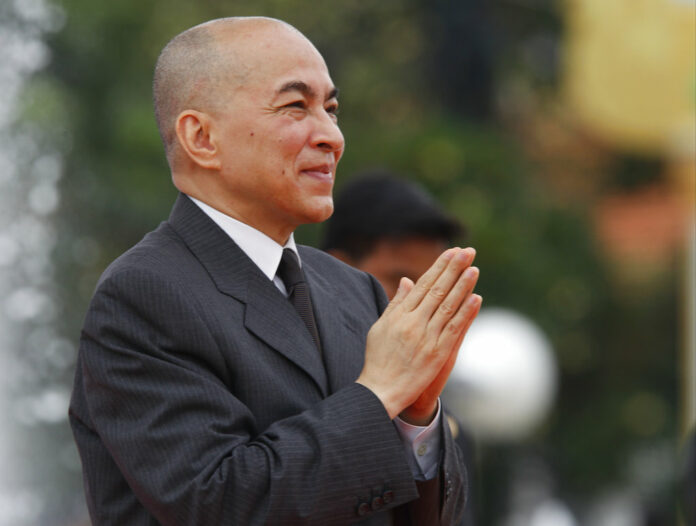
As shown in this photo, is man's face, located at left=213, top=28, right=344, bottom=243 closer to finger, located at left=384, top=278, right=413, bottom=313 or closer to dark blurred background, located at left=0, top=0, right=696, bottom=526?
finger, located at left=384, top=278, right=413, bottom=313

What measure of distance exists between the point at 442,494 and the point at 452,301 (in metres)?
0.38

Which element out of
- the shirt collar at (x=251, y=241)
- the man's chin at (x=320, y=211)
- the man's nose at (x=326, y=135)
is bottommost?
the shirt collar at (x=251, y=241)

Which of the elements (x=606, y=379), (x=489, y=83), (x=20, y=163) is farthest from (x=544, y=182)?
(x=20, y=163)

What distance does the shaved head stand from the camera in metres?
2.49

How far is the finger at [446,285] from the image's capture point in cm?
235

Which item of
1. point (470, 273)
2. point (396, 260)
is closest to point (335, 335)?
point (470, 273)

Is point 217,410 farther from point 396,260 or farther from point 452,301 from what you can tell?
point 396,260

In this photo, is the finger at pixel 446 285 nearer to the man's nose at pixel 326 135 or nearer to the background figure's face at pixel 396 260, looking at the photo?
the man's nose at pixel 326 135

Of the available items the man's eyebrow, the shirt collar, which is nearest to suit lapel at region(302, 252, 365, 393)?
the shirt collar

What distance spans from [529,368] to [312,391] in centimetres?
735

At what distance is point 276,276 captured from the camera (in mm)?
2576

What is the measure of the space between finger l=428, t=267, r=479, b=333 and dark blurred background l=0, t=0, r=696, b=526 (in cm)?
361

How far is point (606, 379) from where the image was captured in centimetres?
1445

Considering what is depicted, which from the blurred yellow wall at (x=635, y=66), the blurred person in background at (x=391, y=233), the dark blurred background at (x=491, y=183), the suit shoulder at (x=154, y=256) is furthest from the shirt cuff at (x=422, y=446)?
the blurred yellow wall at (x=635, y=66)
